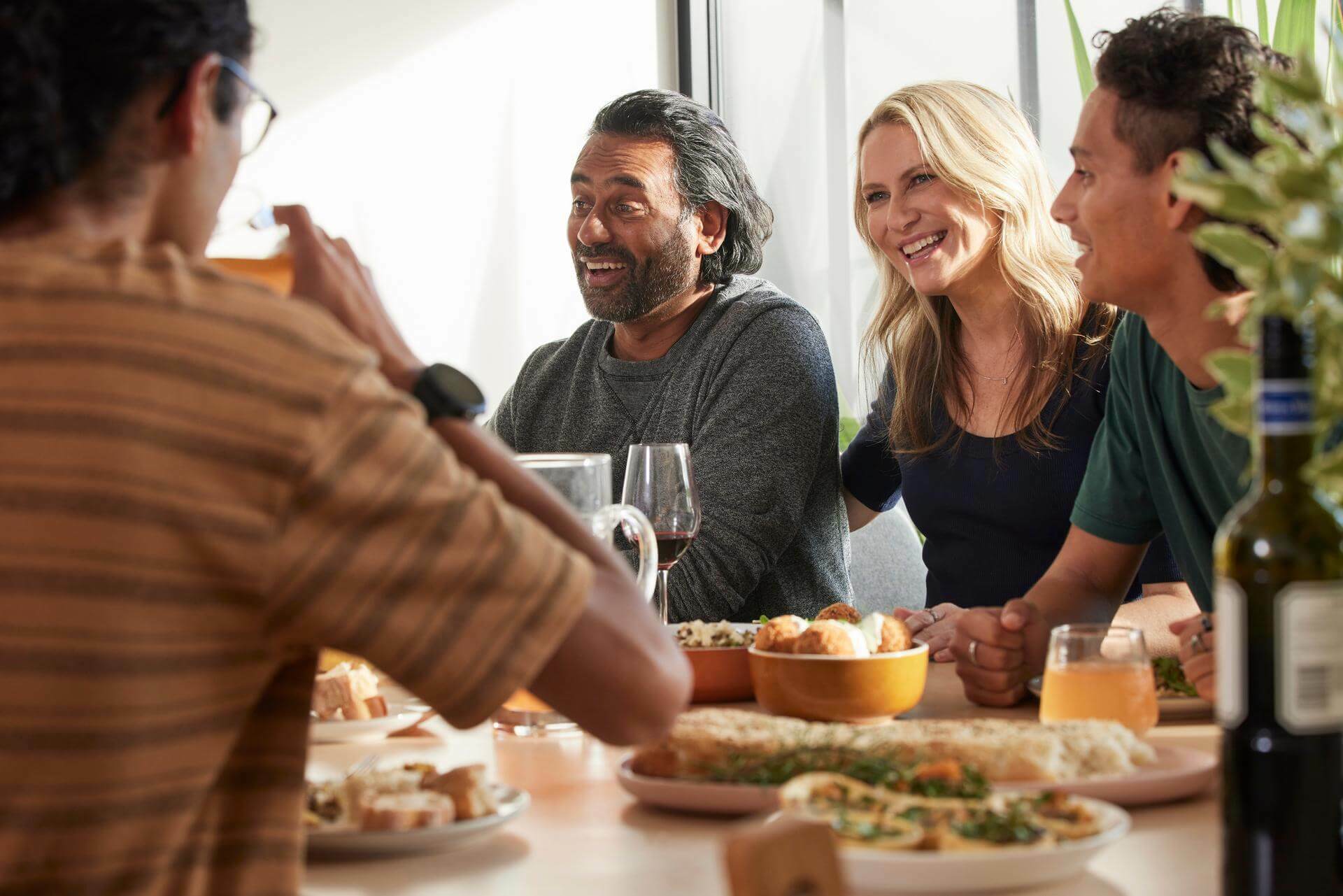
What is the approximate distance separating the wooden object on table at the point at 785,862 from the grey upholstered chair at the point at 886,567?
7.53 ft

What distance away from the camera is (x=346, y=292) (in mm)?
987

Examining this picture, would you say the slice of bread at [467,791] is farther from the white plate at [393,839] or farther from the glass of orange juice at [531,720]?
the glass of orange juice at [531,720]

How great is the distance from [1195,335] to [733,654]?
832mm

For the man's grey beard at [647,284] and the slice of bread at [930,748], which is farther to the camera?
the man's grey beard at [647,284]

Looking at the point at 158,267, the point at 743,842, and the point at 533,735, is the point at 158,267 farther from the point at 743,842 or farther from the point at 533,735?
the point at 533,735

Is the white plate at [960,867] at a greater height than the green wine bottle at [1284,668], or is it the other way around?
the green wine bottle at [1284,668]

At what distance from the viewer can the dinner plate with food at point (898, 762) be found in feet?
3.17

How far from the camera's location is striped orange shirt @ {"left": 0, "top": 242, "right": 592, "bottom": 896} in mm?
695

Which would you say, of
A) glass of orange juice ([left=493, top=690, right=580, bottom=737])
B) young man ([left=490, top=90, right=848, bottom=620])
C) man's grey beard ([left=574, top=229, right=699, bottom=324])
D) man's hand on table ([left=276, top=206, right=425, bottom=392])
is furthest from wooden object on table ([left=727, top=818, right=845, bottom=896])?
man's grey beard ([left=574, top=229, right=699, bottom=324])

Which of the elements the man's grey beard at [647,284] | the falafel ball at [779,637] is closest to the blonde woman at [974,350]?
the man's grey beard at [647,284]

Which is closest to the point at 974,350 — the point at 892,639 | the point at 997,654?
the point at 997,654

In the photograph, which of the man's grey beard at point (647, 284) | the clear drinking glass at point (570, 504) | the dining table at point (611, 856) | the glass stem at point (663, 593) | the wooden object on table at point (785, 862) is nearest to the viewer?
the wooden object on table at point (785, 862)

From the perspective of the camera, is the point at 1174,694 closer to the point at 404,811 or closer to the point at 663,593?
the point at 663,593

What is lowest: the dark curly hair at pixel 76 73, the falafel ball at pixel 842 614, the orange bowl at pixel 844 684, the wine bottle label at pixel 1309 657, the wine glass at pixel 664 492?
the orange bowl at pixel 844 684
